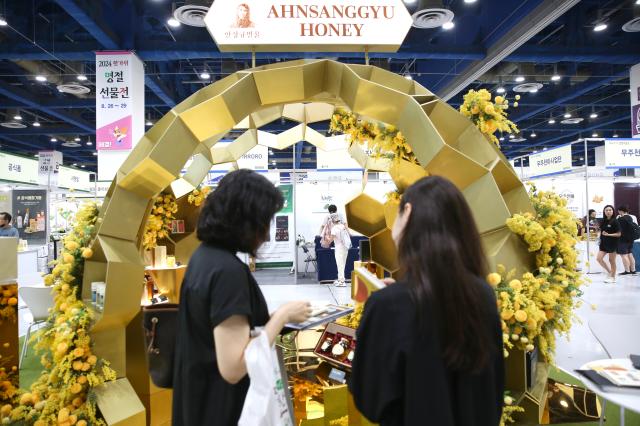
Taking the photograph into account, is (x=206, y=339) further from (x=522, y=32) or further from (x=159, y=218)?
(x=522, y=32)

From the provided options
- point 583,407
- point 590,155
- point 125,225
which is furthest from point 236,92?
point 590,155

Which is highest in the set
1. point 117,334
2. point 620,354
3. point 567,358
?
point 117,334

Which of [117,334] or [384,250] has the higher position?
[384,250]

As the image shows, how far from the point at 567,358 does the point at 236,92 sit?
4157 millimetres

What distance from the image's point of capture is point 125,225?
101 inches

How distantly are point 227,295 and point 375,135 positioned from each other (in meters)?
2.69

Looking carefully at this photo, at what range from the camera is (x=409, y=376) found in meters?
1.05

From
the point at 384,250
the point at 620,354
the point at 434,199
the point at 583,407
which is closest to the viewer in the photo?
the point at 434,199

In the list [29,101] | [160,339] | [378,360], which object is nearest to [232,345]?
[378,360]

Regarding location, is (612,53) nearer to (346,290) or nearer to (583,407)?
(346,290)

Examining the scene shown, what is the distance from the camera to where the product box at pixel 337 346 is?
127 inches

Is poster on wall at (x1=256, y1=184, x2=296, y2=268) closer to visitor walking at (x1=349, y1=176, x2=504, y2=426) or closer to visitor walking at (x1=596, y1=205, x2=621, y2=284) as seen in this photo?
visitor walking at (x1=596, y1=205, x2=621, y2=284)

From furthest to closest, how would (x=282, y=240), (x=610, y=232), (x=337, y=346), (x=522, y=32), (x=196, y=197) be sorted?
1. (x=282, y=240)
2. (x=610, y=232)
3. (x=522, y=32)
4. (x=196, y=197)
5. (x=337, y=346)

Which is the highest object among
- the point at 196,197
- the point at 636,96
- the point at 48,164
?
the point at 636,96
